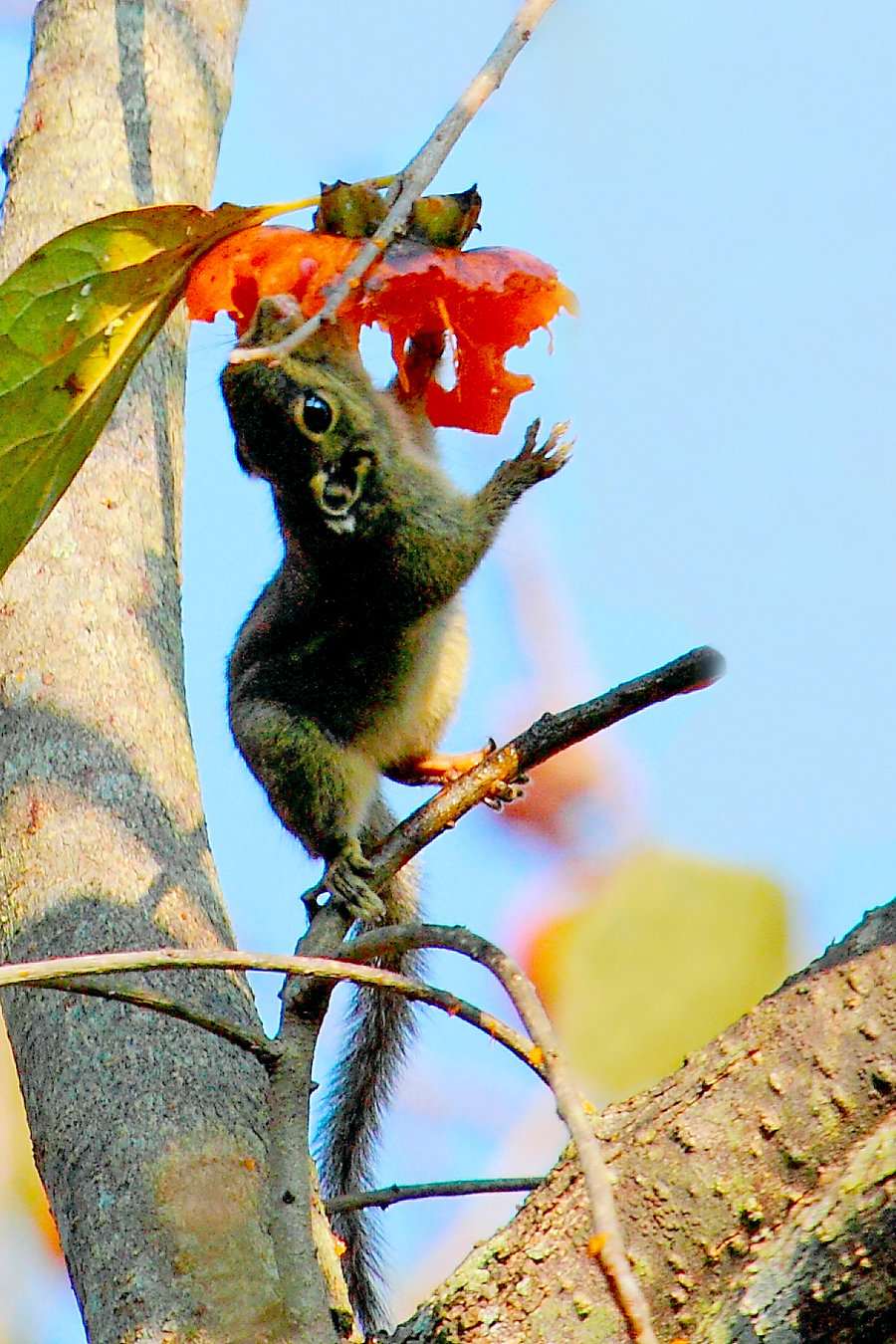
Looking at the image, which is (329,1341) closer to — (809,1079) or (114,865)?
(809,1079)

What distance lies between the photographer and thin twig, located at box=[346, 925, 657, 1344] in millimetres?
1078

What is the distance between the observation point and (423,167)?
1.41m

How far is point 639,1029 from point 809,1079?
1.70m

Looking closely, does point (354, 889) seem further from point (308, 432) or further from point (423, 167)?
point (423, 167)

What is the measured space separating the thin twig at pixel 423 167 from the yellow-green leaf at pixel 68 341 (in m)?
0.29

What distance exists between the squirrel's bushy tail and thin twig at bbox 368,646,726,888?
0.83 metres

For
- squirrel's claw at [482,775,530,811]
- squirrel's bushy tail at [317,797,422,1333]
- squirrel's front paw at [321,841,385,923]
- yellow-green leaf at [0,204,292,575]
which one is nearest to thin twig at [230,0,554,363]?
yellow-green leaf at [0,204,292,575]

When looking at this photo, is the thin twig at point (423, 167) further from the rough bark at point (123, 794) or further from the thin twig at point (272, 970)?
the rough bark at point (123, 794)

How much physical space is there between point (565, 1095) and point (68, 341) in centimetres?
97

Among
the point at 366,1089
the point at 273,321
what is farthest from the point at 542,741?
the point at 366,1089

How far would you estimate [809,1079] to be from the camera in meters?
1.61

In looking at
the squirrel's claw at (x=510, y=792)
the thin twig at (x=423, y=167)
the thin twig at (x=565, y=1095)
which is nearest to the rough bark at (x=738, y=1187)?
the thin twig at (x=565, y=1095)

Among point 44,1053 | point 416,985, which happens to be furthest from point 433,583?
point 416,985

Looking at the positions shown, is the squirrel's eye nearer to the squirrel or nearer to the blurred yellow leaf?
the squirrel
